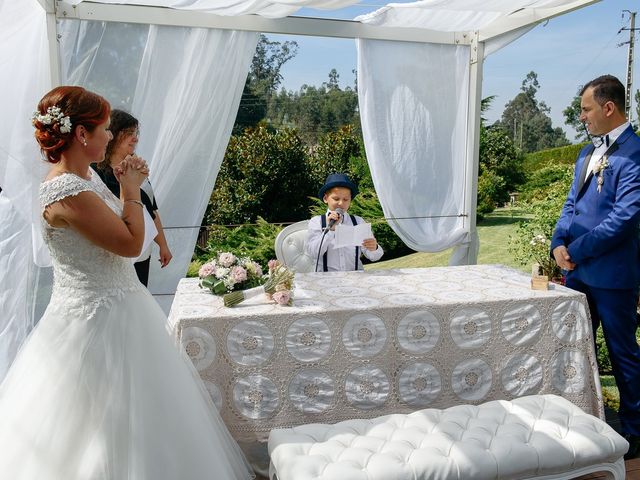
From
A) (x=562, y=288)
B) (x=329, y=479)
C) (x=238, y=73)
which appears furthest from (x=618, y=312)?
(x=238, y=73)

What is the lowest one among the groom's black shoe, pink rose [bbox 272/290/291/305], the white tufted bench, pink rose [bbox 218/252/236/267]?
the groom's black shoe

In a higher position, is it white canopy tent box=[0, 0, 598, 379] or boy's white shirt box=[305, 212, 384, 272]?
white canopy tent box=[0, 0, 598, 379]

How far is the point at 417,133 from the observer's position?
4.50 m

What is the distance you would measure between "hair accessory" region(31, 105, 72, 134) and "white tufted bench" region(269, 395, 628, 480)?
53.3 inches

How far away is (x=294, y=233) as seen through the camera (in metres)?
3.67

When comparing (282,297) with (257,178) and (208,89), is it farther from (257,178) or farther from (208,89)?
(257,178)

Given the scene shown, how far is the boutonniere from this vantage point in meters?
2.74

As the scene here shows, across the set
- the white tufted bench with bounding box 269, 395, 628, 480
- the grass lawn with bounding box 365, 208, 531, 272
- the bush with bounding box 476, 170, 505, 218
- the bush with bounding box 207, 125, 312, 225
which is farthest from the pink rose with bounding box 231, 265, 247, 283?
the bush with bounding box 476, 170, 505, 218

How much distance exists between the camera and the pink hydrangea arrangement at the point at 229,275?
2607mm

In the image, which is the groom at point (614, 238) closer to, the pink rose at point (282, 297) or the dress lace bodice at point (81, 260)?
the pink rose at point (282, 297)

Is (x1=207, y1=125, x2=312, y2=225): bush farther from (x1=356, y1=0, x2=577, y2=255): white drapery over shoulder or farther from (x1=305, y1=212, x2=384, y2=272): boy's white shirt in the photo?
(x1=305, y1=212, x2=384, y2=272): boy's white shirt

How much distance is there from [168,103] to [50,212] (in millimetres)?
2204

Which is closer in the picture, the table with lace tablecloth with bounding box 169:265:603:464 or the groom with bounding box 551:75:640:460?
the table with lace tablecloth with bounding box 169:265:603:464

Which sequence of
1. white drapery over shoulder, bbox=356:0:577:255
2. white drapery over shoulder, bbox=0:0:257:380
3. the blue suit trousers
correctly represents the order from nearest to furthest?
the blue suit trousers, white drapery over shoulder, bbox=0:0:257:380, white drapery over shoulder, bbox=356:0:577:255
